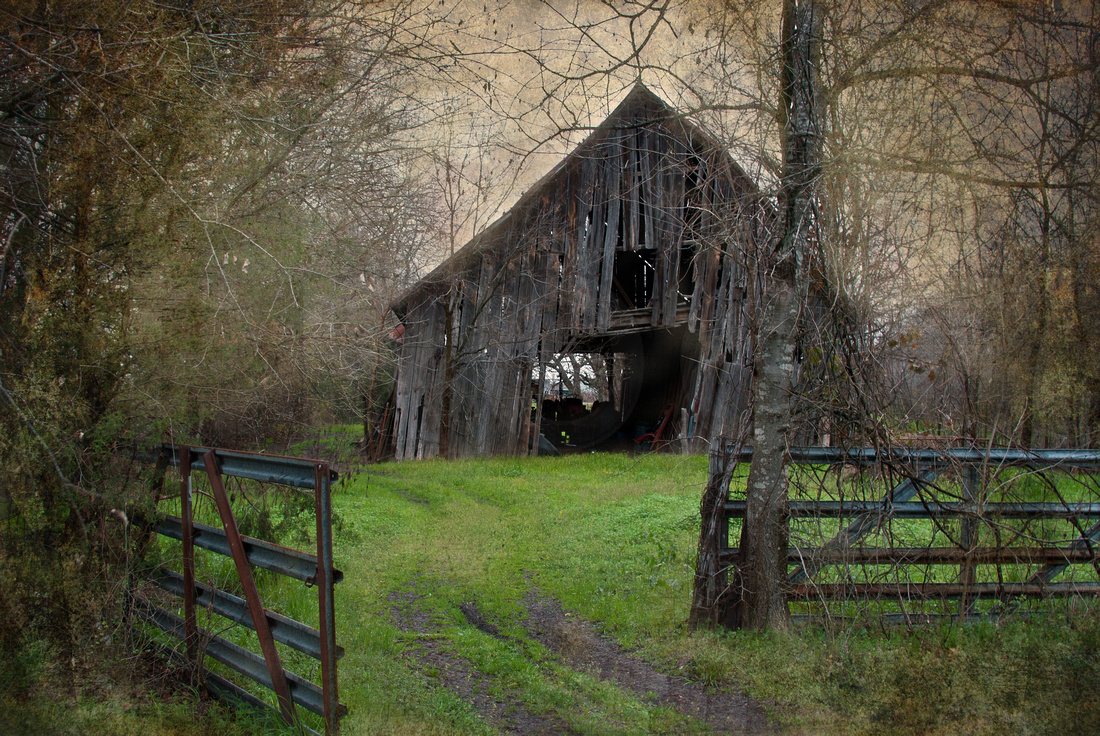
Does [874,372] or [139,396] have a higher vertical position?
[874,372]

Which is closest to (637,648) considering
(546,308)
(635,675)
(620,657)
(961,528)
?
(620,657)

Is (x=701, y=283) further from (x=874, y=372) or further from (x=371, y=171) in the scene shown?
(x=874, y=372)

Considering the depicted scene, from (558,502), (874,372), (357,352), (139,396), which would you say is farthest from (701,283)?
(139,396)

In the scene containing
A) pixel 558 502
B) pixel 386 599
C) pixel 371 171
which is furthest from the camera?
pixel 558 502

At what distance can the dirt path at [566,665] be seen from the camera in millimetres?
3666

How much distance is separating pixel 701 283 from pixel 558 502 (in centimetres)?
702

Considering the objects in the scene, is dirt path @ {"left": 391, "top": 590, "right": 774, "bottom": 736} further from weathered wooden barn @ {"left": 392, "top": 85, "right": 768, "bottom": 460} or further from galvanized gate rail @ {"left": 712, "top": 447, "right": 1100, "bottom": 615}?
weathered wooden barn @ {"left": 392, "top": 85, "right": 768, "bottom": 460}

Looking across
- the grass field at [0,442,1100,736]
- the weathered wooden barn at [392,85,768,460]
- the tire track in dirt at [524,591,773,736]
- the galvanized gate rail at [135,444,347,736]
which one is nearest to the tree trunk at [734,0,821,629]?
the grass field at [0,442,1100,736]

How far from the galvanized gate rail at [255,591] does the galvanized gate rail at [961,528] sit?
2.86 metres

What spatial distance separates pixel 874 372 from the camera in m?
4.48

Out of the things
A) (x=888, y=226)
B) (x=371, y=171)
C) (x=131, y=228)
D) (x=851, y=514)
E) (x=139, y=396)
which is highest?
(x=371, y=171)

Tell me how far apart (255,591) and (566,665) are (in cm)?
217

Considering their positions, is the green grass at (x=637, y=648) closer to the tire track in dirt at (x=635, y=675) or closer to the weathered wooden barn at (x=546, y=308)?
the tire track in dirt at (x=635, y=675)

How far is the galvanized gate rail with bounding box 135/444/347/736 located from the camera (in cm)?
312
